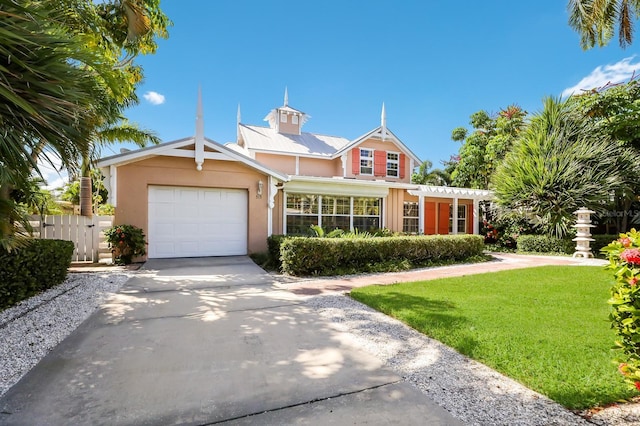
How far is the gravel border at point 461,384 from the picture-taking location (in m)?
2.42

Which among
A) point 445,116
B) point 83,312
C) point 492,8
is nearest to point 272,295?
point 83,312

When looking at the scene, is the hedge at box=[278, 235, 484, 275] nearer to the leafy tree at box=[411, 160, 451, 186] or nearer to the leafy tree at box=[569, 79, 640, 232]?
the leafy tree at box=[569, 79, 640, 232]

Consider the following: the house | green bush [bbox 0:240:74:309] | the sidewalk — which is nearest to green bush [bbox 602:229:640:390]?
the sidewalk

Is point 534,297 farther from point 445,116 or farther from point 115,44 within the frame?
point 445,116

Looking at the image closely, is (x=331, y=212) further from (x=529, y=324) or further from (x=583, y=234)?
(x=583, y=234)

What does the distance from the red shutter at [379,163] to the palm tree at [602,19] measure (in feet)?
31.2

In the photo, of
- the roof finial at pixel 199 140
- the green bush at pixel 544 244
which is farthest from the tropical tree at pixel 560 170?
the roof finial at pixel 199 140

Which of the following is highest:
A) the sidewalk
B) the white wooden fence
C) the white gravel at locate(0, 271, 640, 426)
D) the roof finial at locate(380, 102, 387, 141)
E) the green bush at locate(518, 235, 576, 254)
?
the roof finial at locate(380, 102, 387, 141)

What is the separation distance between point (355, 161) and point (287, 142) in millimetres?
4447

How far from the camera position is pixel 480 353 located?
3529 millimetres

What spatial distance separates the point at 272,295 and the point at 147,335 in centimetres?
258

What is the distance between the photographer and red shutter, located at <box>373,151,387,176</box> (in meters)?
17.2

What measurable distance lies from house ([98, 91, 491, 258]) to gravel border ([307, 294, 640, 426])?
7357mm

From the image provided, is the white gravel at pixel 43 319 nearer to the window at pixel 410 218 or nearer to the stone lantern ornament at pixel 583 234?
the window at pixel 410 218
